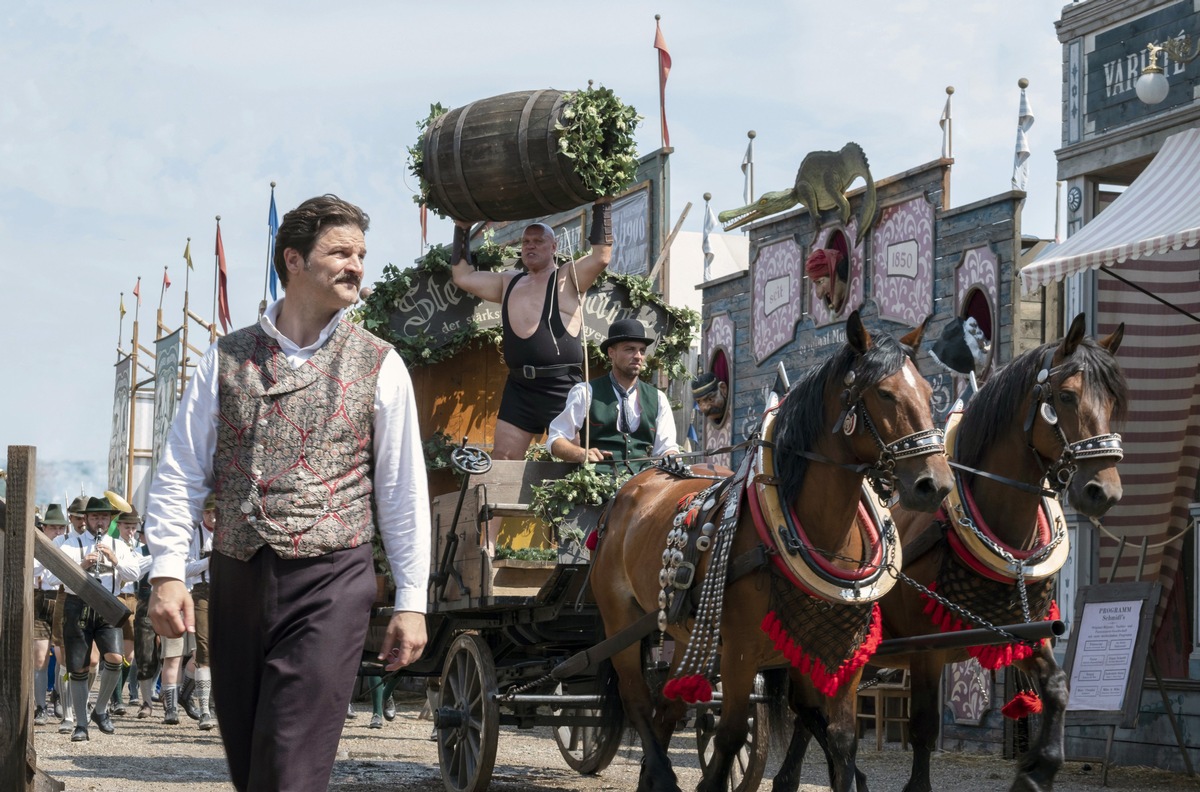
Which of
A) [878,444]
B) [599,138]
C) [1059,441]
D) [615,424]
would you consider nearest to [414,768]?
[615,424]

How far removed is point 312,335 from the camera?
4.12 meters

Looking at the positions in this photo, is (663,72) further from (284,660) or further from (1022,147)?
(284,660)

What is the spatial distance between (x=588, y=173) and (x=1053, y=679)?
358 cm

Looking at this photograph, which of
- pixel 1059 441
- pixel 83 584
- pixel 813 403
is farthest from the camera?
pixel 1059 441

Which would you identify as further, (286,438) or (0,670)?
(0,670)

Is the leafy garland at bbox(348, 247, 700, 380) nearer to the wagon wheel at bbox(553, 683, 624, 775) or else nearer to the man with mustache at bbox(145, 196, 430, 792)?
the wagon wheel at bbox(553, 683, 624, 775)

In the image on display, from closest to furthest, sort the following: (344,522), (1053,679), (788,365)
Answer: (344,522) < (1053,679) < (788,365)

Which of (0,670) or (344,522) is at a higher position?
(344,522)

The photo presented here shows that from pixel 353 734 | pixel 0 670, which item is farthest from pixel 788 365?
pixel 0 670

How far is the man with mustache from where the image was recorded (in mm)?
3801

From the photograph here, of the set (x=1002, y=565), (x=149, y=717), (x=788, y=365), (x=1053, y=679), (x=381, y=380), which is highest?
(x=788, y=365)

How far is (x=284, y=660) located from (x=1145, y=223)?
7283 millimetres

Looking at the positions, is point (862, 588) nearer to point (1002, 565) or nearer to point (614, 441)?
point (1002, 565)

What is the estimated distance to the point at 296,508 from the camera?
3854 mm
